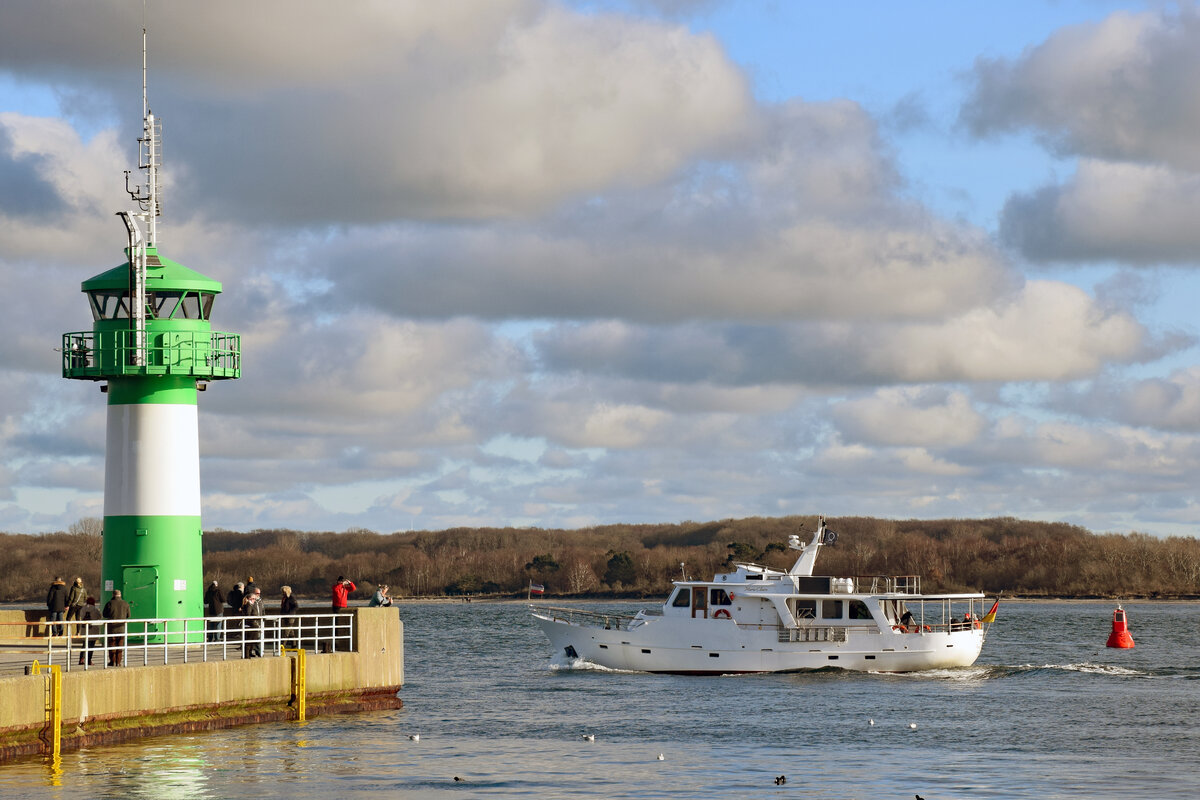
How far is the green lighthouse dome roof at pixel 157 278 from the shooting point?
3600cm

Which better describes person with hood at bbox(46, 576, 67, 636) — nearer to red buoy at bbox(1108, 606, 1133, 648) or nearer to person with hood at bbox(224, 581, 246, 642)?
person with hood at bbox(224, 581, 246, 642)

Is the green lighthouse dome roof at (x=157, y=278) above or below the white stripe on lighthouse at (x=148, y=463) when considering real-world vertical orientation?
above

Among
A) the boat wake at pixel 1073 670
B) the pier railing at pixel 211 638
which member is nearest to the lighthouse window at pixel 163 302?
the pier railing at pixel 211 638

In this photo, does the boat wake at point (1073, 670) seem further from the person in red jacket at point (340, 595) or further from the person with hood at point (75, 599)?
the person with hood at point (75, 599)

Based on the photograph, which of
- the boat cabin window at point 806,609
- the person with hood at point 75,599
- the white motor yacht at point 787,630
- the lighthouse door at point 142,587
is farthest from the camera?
the boat cabin window at point 806,609

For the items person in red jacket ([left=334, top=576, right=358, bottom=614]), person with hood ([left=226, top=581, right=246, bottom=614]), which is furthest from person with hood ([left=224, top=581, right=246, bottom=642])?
person in red jacket ([left=334, top=576, right=358, bottom=614])

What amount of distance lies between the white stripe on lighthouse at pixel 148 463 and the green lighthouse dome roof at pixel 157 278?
2.69 metres

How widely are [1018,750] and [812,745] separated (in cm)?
437

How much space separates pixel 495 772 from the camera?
29.2 metres

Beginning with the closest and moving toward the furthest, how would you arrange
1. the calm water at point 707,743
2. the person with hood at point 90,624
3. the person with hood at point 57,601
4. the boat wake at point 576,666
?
the calm water at point 707,743, the person with hood at point 90,624, the person with hood at point 57,601, the boat wake at point 576,666

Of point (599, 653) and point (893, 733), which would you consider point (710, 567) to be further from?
point (893, 733)

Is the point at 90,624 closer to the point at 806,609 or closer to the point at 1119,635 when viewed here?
the point at 806,609

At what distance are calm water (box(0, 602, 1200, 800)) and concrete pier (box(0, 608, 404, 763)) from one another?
403 millimetres

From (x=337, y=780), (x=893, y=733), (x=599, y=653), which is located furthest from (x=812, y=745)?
(x=599, y=653)
